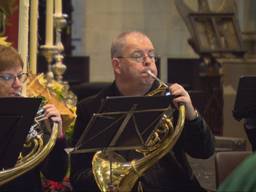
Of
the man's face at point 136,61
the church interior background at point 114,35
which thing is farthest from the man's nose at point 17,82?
the church interior background at point 114,35

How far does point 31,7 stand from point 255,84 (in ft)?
4.73

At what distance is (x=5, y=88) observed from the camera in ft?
10.6

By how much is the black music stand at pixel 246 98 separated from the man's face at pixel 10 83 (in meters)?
1.47

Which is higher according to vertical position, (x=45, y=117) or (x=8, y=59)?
(x=8, y=59)

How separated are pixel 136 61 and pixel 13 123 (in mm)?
966

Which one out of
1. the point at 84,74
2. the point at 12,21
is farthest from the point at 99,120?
the point at 84,74

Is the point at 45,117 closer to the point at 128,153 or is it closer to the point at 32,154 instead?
the point at 32,154

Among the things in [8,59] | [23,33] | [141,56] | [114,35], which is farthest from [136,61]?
[114,35]

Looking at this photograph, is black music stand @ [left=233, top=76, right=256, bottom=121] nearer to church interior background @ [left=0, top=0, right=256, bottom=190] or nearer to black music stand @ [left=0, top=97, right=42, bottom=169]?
Result: black music stand @ [left=0, top=97, right=42, bottom=169]

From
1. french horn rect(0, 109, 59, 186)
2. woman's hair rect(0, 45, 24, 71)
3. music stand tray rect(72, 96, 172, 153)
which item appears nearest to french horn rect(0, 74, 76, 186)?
french horn rect(0, 109, 59, 186)

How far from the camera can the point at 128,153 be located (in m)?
3.53

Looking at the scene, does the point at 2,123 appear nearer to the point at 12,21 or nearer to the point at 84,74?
the point at 12,21

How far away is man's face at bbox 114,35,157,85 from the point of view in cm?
354

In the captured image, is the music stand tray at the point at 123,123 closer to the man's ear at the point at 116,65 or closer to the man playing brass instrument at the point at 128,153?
the man playing brass instrument at the point at 128,153
